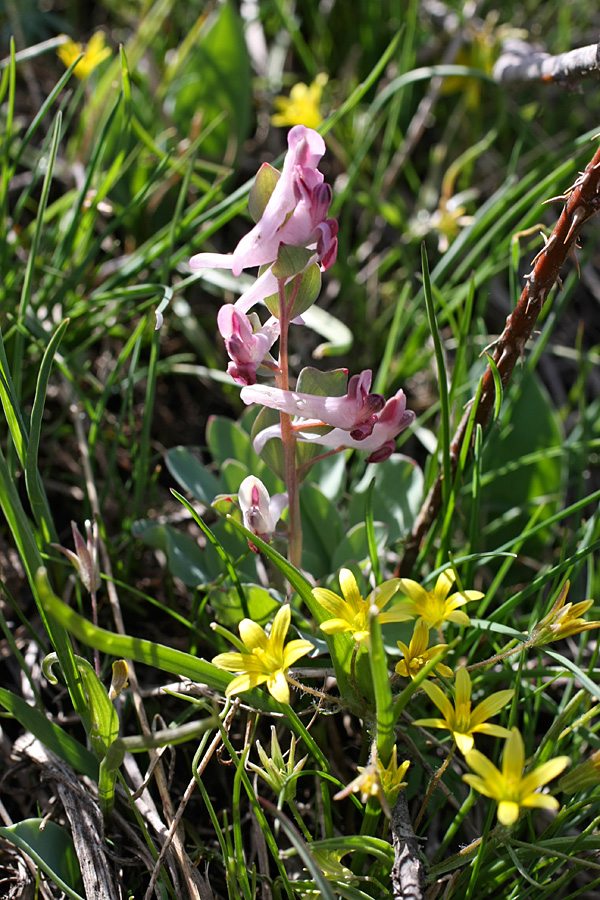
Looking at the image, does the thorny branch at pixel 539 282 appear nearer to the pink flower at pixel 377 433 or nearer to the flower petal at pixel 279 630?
the pink flower at pixel 377 433

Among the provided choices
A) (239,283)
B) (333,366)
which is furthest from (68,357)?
(333,366)

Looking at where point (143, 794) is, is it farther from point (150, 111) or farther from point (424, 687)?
point (150, 111)

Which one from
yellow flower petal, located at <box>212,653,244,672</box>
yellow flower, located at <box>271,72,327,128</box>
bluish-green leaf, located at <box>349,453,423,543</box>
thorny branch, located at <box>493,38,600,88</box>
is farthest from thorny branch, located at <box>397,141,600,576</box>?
yellow flower, located at <box>271,72,327,128</box>

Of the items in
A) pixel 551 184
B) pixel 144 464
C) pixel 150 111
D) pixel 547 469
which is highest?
pixel 150 111

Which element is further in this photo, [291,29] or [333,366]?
[291,29]

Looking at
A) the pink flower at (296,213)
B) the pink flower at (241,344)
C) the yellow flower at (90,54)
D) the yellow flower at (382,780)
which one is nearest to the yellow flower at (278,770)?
the yellow flower at (382,780)

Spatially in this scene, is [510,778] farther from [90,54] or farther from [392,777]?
[90,54]
